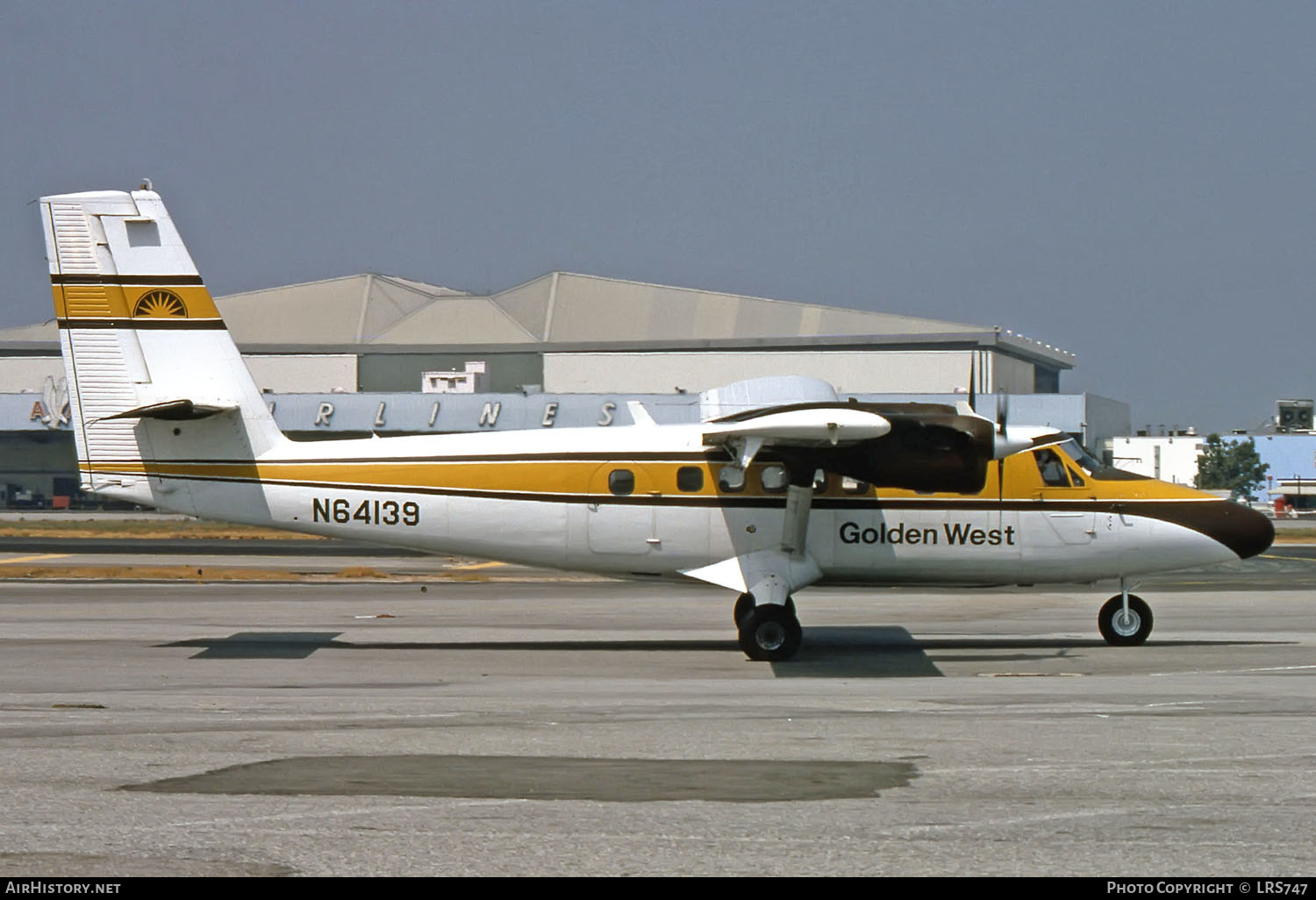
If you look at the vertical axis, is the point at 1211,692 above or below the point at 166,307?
below

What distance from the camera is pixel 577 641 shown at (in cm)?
2217

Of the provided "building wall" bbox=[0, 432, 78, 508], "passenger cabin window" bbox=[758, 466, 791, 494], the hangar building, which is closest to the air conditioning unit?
the hangar building

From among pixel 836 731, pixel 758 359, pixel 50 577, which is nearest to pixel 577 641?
pixel 836 731

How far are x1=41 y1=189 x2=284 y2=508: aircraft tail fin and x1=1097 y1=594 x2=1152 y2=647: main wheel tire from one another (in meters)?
13.0

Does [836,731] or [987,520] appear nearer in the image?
[836,731]

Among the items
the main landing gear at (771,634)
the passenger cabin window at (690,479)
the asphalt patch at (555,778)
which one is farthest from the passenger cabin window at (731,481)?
the asphalt patch at (555,778)

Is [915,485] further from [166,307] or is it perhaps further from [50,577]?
[50,577]

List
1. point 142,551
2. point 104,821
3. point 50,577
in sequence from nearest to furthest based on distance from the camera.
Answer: point 104,821 → point 50,577 → point 142,551

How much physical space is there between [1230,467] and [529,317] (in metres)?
49.4

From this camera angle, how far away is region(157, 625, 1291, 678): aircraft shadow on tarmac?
1936 centimetres

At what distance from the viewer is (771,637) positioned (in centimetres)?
1941

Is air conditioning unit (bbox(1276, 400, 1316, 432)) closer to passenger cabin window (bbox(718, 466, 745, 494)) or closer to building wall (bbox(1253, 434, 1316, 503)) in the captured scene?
building wall (bbox(1253, 434, 1316, 503))

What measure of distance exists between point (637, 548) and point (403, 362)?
70245 millimetres

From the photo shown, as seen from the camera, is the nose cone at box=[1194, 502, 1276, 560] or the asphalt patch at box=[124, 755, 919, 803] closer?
the asphalt patch at box=[124, 755, 919, 803]
